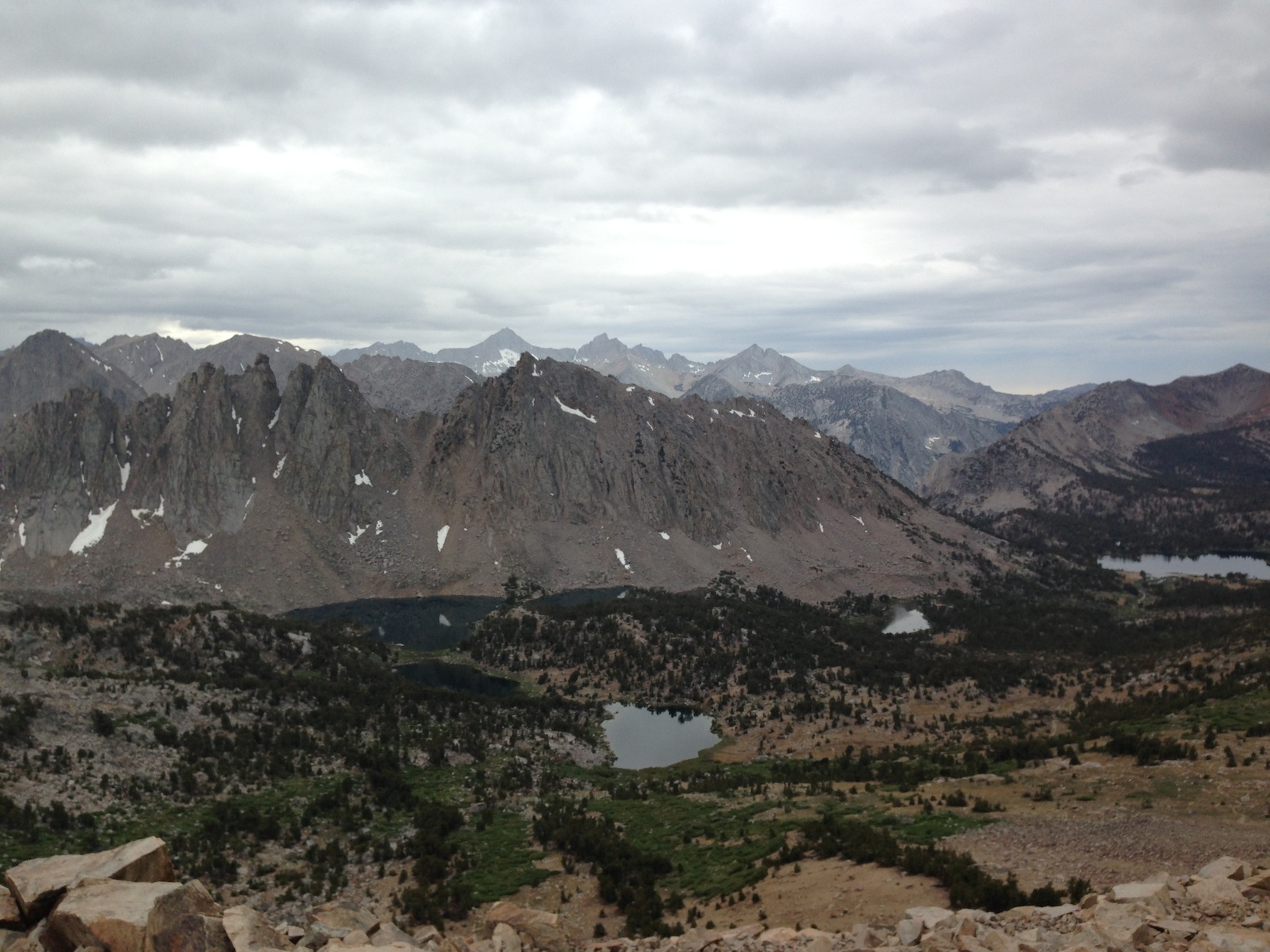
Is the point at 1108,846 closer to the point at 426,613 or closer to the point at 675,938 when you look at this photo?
the point at 675,938

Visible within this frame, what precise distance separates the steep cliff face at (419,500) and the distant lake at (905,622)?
52.2 ft

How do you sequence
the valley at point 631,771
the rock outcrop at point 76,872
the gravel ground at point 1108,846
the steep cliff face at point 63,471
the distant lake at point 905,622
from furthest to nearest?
the steep cliff face at point 63,471 → the distant lake at point 905,622 → the valley at point 631,771 → the gravel ground at point 1108,846 → the rock outcrop at point 76,872

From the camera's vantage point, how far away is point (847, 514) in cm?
18488

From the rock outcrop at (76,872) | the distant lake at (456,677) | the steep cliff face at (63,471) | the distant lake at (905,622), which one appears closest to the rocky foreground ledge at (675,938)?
the rock outcrop at (76,872)

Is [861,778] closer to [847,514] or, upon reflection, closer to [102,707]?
[102,707]

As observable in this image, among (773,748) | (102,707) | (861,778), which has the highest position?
(102,707)

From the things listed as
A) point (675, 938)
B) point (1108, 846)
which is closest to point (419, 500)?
point (675, 938)

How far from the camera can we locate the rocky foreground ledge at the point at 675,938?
1503 centimetres

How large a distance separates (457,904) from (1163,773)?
30.6m

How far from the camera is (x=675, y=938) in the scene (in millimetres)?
21516

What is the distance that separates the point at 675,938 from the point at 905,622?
393ft

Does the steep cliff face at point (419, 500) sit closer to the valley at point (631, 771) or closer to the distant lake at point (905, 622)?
the distant lake at point (905, 622)

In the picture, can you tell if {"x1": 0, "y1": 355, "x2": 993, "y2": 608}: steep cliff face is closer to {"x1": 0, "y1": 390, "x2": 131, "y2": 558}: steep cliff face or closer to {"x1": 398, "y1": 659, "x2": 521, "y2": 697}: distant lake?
{"x1": 0, "y1": 390, "x2": 131, "y2": 558}: steep cliff face

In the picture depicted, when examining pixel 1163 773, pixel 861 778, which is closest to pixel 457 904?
pixel 861 778
